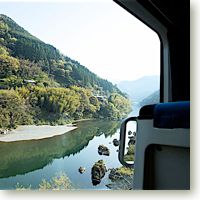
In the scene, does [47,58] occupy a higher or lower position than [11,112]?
higher

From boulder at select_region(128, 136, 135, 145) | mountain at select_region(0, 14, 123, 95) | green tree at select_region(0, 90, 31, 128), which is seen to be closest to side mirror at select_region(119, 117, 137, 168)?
boulder at select_region(128, 136, 135, 145)

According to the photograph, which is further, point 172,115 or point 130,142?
point 130,142

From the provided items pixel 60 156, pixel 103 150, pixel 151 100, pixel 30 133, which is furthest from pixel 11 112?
pixel 151 100

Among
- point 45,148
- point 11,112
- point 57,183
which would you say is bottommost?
point 57,183

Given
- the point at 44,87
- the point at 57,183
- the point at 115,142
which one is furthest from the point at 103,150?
the point at 44,87

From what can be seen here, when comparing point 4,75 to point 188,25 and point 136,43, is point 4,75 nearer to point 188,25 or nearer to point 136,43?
point 136,43

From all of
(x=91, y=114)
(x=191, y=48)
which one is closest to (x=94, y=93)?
(x=91, y=114)

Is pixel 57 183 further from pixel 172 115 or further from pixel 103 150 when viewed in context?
pixel 172 115
